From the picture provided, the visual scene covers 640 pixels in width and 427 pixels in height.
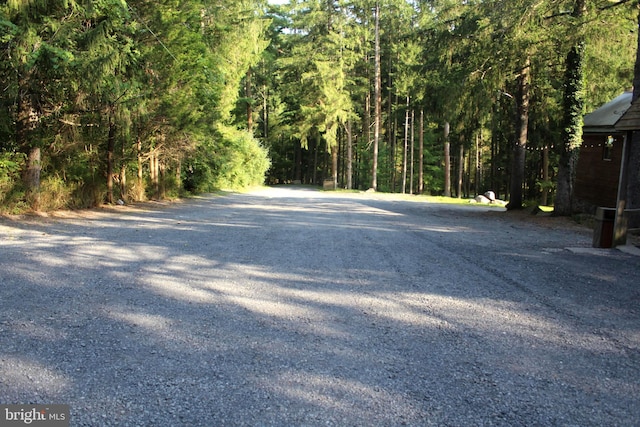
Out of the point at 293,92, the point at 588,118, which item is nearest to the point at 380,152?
the point at 293,92

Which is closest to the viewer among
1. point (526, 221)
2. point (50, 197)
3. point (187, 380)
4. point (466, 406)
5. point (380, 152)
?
point (466, 406)

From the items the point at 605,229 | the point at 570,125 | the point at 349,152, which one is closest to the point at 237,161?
the point at 349,152

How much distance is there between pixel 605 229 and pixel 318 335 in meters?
7.64

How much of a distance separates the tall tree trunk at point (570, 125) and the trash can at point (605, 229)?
643 cm

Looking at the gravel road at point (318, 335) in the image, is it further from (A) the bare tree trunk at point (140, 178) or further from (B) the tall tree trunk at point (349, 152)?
(B) the tall tree trunk at point (349, 152)

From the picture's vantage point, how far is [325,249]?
8547 millimetres

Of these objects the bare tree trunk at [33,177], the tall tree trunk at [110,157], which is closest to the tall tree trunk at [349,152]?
the tall tree trunk at [110,157]

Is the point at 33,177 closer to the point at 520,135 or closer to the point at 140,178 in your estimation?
the point at 140,178

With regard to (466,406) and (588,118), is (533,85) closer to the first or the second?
(588,118)

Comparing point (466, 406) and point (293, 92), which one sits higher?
point (293, 92)

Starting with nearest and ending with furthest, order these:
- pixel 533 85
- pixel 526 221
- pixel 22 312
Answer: pixel 22 312, pixel 526 221, pixel 533 85

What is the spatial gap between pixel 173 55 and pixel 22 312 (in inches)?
527

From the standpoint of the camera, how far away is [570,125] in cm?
1527

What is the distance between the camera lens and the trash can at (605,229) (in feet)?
30.4
